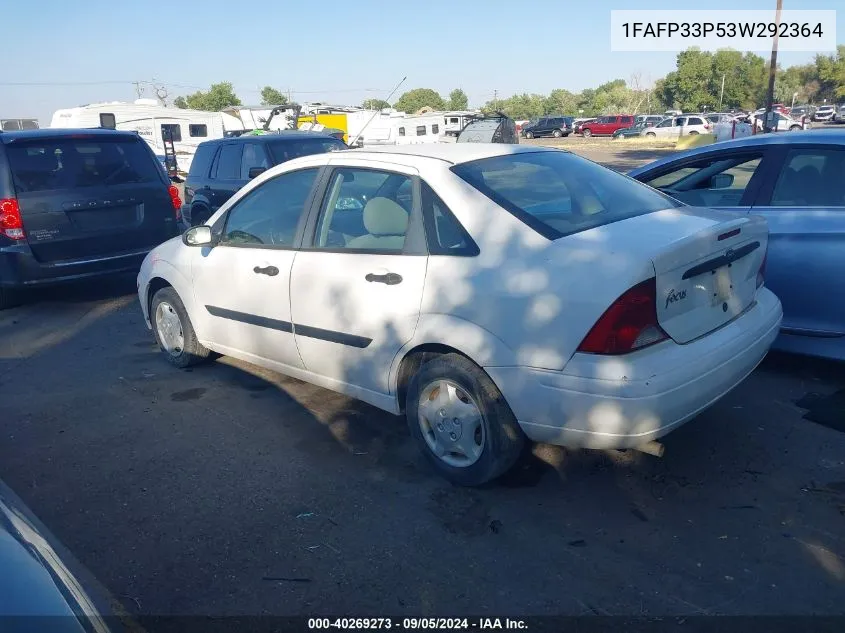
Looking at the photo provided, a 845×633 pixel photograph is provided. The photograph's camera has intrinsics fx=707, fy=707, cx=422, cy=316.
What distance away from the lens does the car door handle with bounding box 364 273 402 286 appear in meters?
3.57

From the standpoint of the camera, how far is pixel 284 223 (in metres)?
4.39

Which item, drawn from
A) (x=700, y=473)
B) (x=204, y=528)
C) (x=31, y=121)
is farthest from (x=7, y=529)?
(x=31, y=121)

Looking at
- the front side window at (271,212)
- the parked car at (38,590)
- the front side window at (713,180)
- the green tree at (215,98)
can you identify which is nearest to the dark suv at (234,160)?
the front side window at (271,212)

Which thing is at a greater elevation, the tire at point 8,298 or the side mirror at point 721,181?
the side mirror at point 721,181

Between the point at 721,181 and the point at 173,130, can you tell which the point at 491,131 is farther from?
the point at 721,181

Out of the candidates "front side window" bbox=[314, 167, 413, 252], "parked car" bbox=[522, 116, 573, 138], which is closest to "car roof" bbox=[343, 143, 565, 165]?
"front side window" bbox=[314, 167, 413, 252]

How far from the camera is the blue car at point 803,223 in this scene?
4414 millimetres

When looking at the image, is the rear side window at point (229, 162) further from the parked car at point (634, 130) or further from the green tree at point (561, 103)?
the green tree at point (561, 103)

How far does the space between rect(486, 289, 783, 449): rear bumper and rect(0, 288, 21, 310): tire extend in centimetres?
669

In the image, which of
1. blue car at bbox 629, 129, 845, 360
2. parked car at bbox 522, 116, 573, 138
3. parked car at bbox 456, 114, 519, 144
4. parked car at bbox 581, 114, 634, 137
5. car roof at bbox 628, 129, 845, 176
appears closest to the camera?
blue car at bbox 629, 129, 845, 360

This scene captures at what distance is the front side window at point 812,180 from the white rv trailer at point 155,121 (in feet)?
80.8

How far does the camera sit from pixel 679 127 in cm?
4450

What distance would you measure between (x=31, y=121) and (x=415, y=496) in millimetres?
17042

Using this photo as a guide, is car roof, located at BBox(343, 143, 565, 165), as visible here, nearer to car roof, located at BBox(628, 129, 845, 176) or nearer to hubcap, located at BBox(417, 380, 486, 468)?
hubcap, located at BBox(417, 380, 486, 468)
